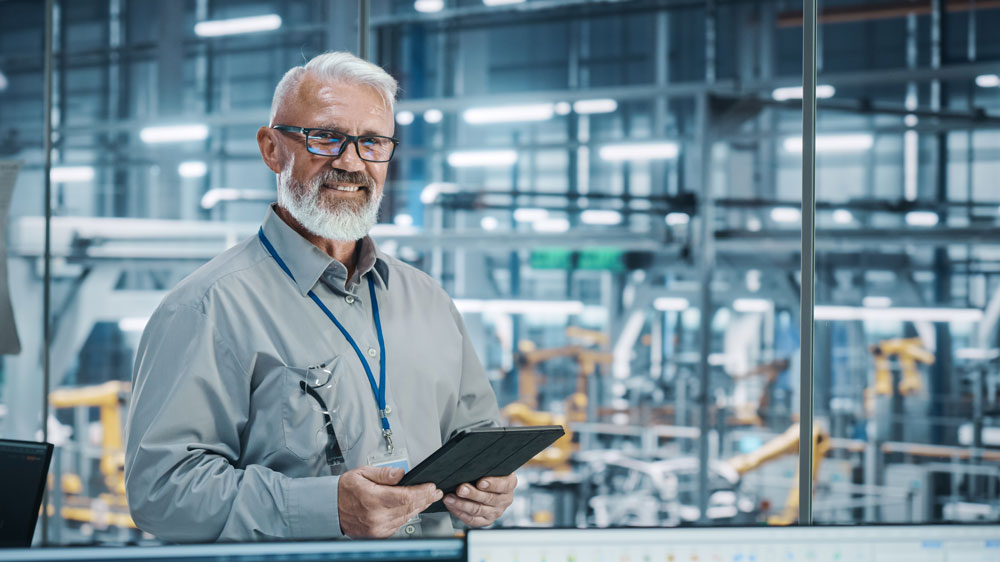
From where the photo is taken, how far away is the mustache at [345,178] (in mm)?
1365

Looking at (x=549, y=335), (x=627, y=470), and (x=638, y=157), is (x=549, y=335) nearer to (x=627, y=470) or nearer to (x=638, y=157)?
(x=638, y=157)

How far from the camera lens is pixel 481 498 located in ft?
3.81

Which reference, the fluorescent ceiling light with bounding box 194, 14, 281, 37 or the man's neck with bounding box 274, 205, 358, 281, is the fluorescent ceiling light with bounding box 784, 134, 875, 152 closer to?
the fluorescent ceiling light with bounding box 194, 14, 281, 37

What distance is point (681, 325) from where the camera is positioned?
11.4 meters

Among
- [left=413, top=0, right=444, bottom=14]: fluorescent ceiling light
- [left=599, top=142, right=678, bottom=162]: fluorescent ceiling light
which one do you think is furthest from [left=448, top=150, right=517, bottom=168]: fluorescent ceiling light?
[left=413, top=0, right=444, bottom=14]: fluorescent ceiling light

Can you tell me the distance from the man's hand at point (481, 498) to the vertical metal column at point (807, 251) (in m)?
0.53

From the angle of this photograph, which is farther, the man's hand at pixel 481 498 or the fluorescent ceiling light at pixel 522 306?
the fluorescent ceiling light at pixel 522 306

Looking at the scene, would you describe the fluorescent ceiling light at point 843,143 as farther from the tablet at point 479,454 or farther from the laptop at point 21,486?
the laptop at point 21,486

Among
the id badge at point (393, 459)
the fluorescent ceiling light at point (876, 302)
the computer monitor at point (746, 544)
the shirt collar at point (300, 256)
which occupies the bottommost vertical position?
the id badge at point (393, 459)

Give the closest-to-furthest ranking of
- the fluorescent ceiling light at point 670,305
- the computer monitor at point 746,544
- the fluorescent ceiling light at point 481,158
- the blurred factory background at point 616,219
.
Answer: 1. the computer monitor at point 746,544
2. the blurred factory background at point 616,219
3. the fluorescent ceiling light at point 670,305
4. the fluorescent ceiling light at point 481,158

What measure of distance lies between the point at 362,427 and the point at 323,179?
1.26 feet

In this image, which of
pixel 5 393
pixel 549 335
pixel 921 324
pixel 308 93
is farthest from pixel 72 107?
pixel 308 93

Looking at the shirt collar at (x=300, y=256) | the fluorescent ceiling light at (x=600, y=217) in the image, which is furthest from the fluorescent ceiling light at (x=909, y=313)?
the shirt collar at (x=300, y=256)

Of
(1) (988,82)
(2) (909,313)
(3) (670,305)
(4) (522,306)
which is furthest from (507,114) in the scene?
(1) (988,82)
